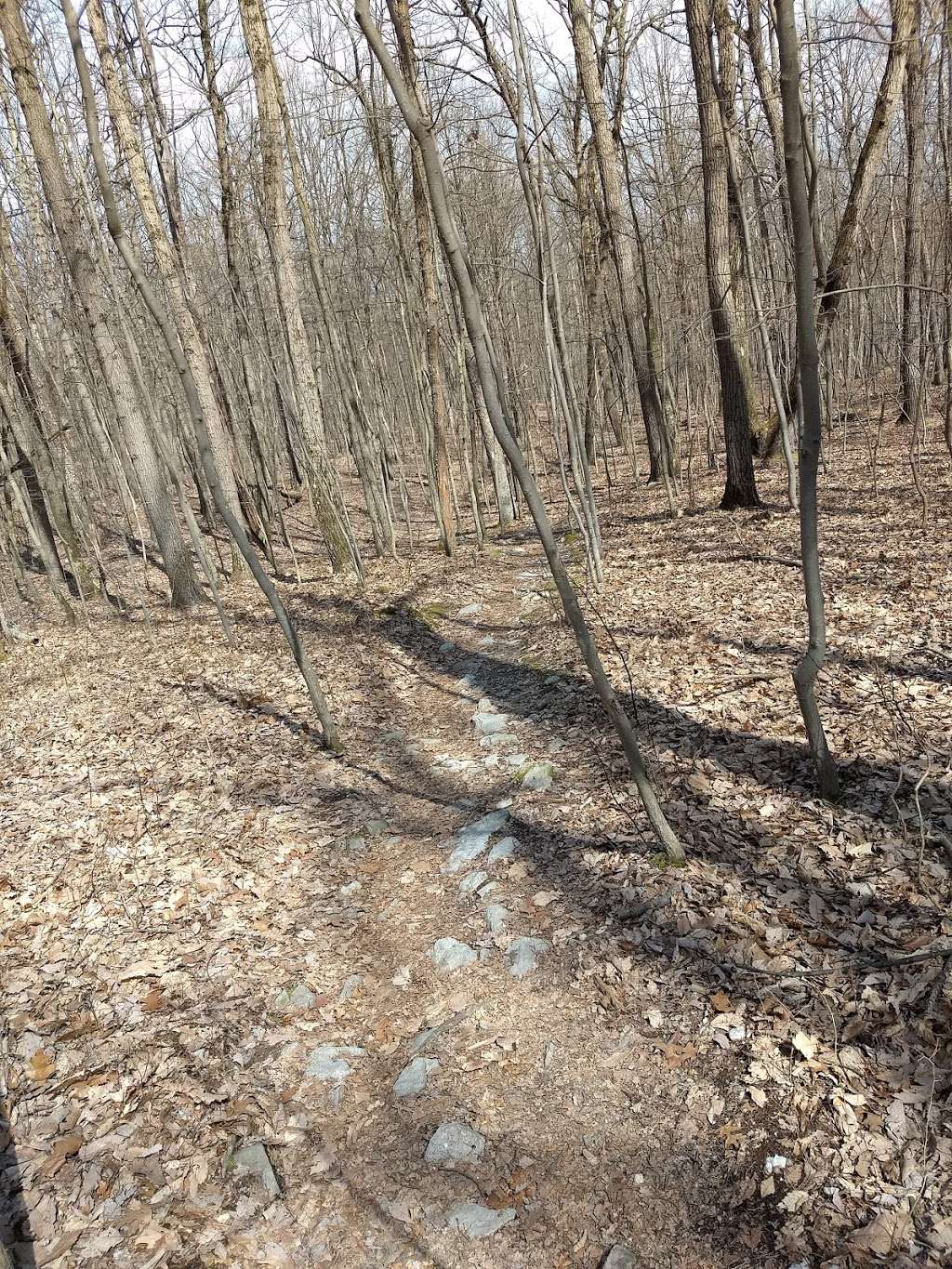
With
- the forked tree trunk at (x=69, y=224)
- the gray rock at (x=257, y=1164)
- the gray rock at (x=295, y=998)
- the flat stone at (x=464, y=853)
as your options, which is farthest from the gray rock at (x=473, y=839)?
the forked tree trunk at (x=69, y=224)

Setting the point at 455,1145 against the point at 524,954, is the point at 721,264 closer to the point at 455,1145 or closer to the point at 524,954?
the point at 524,954

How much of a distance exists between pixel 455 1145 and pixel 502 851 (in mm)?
1888

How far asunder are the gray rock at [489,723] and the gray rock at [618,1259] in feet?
13.2

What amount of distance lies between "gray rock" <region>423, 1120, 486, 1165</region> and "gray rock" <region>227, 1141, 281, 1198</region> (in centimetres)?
63

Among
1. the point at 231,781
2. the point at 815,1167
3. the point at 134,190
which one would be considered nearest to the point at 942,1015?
the point at 815,1167

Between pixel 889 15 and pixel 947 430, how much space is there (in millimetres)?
4454

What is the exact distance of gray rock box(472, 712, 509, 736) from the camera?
6355 mm

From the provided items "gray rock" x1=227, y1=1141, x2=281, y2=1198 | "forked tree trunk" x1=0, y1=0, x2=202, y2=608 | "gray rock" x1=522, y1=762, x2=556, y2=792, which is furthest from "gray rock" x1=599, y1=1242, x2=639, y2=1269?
"forked tree trunk" x1=0, y1=0, x2=202, y2=608

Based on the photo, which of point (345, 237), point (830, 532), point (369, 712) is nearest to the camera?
point (369, 712)

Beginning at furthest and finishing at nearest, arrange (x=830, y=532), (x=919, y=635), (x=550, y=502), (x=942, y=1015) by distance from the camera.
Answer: (x=550, y=502), (x=830, y=532), (x=919, y=635), (x=942, y=1015)

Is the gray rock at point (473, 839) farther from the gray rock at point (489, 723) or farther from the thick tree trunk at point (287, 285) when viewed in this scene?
the thick tree trunk at point (287, 285)

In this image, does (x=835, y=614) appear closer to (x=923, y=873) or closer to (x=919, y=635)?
(x=919, y=635)

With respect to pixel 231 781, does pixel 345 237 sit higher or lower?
higher

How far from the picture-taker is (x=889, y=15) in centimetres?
747
